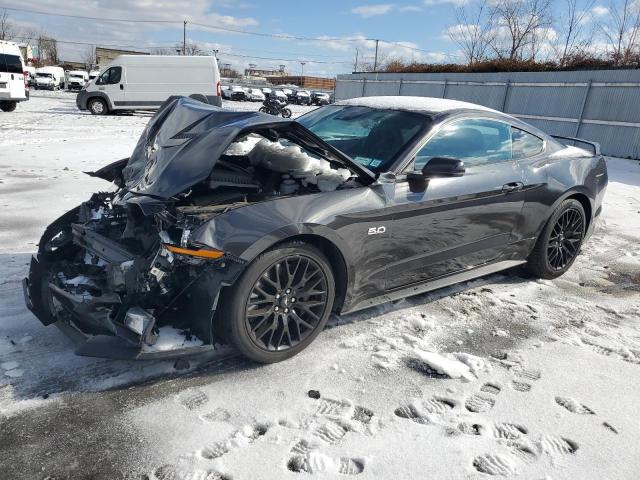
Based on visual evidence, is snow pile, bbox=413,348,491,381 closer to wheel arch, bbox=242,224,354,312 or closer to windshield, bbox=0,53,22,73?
wheel arch, bbox=242,224,354,312

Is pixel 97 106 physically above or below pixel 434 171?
below

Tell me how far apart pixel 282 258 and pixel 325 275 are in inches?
13.4

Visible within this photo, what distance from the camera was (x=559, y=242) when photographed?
4508 millimetres

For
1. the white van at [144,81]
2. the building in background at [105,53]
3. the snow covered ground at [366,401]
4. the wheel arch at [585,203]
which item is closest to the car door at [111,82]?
the white van at [144,81]

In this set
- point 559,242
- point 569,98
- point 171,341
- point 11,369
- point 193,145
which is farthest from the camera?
point 569,98

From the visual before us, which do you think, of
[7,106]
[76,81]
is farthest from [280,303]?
[76,81]

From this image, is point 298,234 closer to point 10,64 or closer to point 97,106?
point 10,64

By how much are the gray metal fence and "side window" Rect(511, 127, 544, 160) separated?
1265 cm

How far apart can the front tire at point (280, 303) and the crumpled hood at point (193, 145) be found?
0.63m

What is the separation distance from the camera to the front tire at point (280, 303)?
2.68 m

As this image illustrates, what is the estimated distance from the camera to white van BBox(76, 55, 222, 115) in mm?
20125

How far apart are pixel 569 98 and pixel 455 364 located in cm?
1621

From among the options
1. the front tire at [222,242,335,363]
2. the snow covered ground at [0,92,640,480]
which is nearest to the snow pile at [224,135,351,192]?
the front tire at [222,242,335,363]

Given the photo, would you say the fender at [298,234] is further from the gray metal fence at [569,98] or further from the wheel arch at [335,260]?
the gray metal fence at [569,98]
